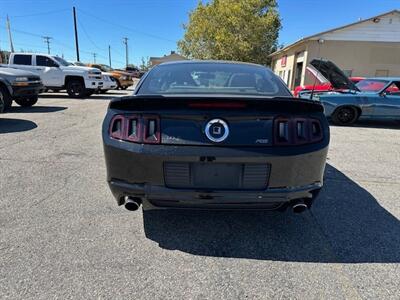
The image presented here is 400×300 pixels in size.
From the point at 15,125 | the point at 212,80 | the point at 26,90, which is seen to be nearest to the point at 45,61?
the point at 26,90

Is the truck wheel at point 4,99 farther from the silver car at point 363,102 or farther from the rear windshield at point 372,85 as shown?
the rear windshield at point 372,85

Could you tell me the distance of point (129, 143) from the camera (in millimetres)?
2324

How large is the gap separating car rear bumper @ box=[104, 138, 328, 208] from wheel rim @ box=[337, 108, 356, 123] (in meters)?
7.43

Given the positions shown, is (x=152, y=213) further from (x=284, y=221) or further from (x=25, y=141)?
(x=25, y=141)

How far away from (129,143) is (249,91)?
1.40 m

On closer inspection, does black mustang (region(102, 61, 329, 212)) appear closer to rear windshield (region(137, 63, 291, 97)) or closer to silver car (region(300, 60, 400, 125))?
rear windshield (region(137, 63, 291, 97))

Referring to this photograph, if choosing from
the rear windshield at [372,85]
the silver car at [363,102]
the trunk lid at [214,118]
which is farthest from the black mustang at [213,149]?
the rear windshield at [372,85]

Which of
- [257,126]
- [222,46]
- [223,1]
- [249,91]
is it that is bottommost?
[257,126]

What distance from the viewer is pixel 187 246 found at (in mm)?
2594

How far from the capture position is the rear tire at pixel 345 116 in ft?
29.6

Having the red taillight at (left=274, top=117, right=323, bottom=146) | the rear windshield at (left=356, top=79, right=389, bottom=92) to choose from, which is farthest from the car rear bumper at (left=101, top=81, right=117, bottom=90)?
the red taillight at (left=274, top=117, right=323, bottom=146)

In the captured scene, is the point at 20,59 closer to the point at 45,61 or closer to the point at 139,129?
the point at 45,61

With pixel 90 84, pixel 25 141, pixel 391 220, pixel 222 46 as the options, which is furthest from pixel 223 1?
pixel 391 220

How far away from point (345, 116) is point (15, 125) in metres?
8.79
